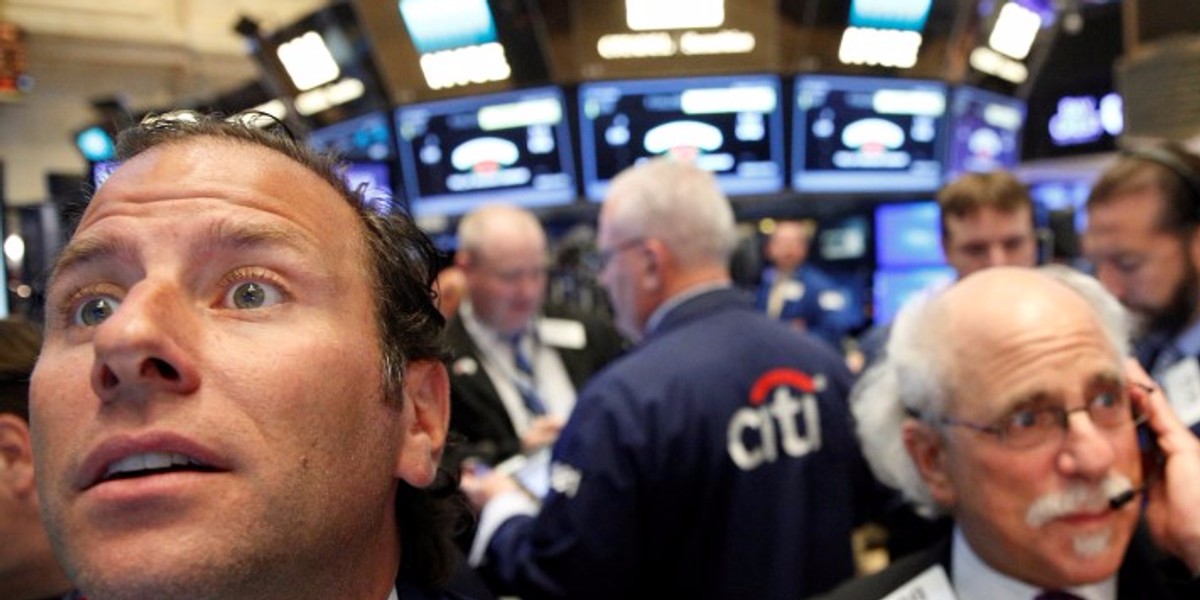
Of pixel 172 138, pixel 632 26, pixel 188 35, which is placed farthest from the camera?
pixel 188 35

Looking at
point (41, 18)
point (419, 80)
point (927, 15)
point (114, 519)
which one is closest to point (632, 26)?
point (419, 80)

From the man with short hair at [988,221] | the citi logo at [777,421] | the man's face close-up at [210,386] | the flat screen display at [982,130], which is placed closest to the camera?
the man's face close-up at [210,386]

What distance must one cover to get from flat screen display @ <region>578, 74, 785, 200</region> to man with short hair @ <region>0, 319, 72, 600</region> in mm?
2377

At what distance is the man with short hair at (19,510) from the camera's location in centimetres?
140

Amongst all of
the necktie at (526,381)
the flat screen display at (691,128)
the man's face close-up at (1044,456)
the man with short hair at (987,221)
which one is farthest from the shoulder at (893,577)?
the flat screen display at (691,128)

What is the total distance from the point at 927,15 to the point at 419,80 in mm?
1814

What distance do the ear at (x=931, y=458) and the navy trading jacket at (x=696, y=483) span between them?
52 centimetres

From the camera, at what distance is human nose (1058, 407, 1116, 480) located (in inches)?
55.7

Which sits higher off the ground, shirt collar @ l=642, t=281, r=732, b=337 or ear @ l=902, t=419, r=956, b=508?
shirt collar @ l=642, t=281, r=732, b=337

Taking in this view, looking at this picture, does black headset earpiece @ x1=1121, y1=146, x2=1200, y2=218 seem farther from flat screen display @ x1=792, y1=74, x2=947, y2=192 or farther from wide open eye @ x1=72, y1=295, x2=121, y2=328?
wide open eye @ x1=72, y1=295, x2=121, y2=328

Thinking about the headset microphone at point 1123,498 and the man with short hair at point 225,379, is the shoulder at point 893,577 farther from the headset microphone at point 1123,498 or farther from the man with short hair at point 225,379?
the man with short hair at point 225,379

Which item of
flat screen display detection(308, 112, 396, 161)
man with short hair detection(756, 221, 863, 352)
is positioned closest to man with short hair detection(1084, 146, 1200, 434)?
flat screen display detection(308, 112, 396, 161)

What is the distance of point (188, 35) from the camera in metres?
5.92

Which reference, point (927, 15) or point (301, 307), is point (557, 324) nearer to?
point (927, 15)
